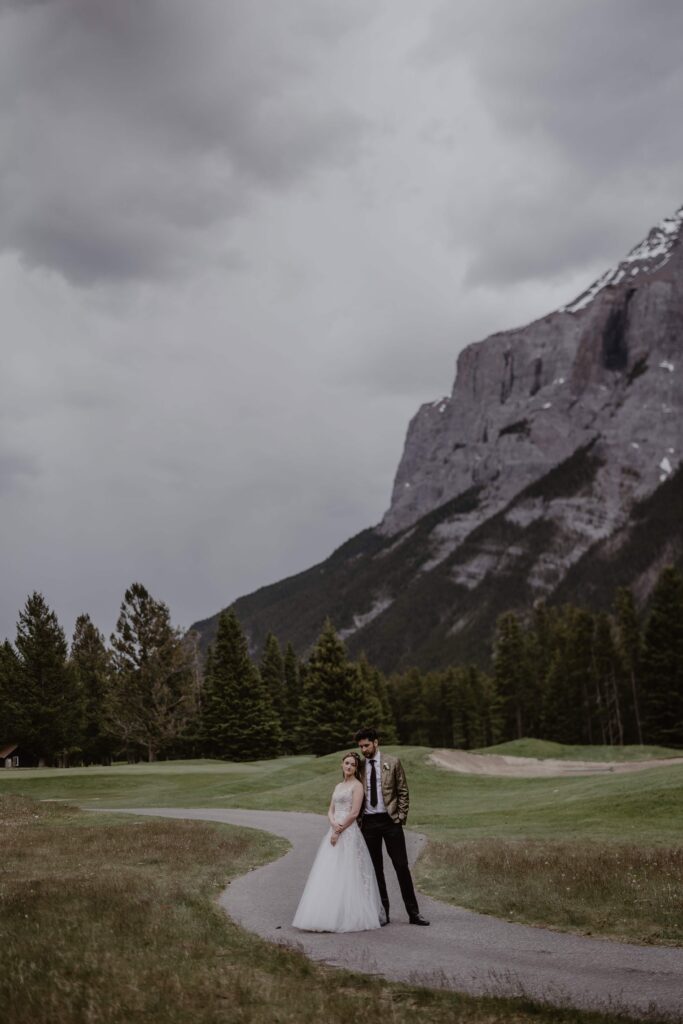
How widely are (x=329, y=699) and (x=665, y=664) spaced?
3285 cm

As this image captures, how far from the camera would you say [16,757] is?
2884 inches

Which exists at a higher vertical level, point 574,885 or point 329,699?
point 329,699

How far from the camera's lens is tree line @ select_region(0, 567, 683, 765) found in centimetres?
6950

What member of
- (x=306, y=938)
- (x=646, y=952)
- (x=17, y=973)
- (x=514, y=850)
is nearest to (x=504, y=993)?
(x=646, y=952)

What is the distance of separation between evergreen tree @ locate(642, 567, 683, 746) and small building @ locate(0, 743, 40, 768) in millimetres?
57977

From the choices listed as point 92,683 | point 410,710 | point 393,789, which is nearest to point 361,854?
point 393,789

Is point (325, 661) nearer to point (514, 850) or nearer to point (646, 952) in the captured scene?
point (514, 850)

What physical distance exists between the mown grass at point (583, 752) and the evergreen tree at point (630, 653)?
27.8m

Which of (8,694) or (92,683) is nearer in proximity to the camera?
(8,694)

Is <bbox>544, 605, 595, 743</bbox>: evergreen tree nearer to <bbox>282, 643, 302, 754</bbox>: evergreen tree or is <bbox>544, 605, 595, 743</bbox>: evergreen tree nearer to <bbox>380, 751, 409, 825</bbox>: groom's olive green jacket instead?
<bbox>282, 643, 302, 754</bbox>: evergreen tree

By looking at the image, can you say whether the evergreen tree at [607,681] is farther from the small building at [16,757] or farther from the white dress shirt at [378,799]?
the white dress shirt at [378,799]

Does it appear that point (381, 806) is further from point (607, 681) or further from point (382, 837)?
point (607, 681)

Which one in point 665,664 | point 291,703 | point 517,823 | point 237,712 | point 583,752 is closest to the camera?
point 517,823

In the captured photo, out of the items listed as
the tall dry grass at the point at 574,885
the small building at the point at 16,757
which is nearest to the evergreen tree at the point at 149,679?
the small building at the point at 16,757
